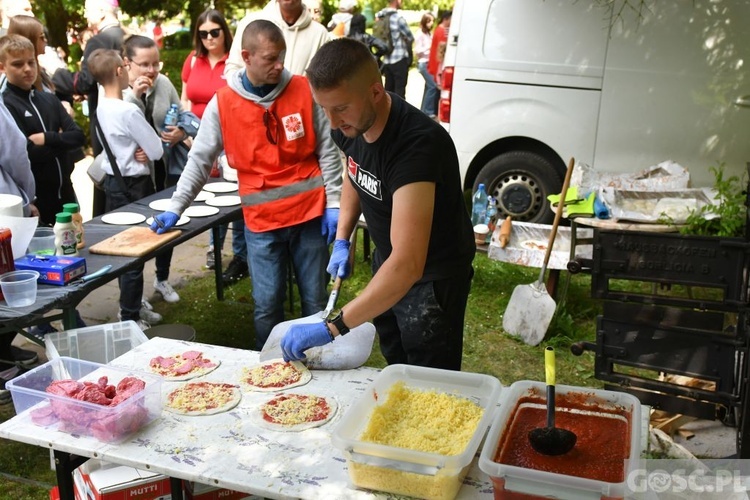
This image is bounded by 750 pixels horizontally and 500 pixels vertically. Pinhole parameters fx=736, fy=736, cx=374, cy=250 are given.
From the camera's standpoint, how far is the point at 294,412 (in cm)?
234

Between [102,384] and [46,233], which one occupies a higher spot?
[46,233]

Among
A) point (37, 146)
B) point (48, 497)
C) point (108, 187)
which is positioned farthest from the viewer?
point (108, 187)

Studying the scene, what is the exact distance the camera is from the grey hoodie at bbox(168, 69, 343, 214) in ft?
12.3

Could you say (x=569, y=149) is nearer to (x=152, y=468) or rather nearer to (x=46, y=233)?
(x=46, y=233)

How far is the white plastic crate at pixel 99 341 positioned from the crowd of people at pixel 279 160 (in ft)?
1.15

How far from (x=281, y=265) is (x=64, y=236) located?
110cm

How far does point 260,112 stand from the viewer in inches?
147

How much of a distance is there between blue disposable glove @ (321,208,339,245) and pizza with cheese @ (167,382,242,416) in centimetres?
145

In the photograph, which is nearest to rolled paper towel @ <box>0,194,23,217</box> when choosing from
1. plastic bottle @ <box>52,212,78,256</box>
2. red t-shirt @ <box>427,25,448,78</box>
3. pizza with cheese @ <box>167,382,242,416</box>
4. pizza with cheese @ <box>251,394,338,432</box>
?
plastic bottle @ <box>52,212,78,256</box>

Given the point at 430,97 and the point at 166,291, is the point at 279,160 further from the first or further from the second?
the point at 430,97

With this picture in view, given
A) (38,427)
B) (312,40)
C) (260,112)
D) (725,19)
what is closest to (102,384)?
(38,427)

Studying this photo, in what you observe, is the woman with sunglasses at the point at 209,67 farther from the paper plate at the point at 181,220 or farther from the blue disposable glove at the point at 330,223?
the blue disposable glove at the point at 330,223

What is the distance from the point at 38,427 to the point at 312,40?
149 inches

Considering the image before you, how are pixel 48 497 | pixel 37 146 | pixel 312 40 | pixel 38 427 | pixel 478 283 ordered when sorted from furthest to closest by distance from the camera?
pixel 478 283
pixel 312 40
pixel 37 146
pixel 48 497
pixel 38 427
